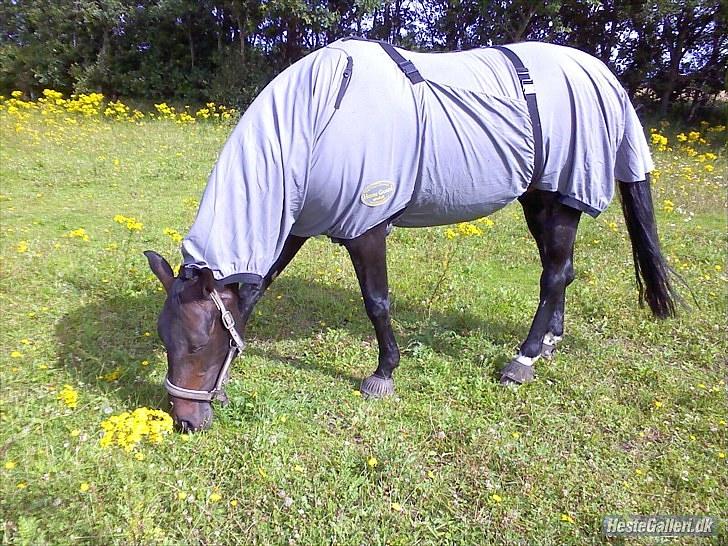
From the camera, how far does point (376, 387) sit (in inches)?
117

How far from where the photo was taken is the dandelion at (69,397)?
2.33 m

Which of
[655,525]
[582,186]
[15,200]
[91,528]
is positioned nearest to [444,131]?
[582,186]

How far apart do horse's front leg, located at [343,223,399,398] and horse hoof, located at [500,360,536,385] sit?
702mm

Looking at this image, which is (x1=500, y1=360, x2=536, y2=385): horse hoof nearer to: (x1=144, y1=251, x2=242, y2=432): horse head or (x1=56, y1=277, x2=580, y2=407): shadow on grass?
(x1=56, y1=277, x2=580, y2=407): shadow on grass

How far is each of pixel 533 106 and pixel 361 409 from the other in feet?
6.27

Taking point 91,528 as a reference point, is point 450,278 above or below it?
below

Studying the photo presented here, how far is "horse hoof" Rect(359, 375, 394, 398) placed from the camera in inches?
117

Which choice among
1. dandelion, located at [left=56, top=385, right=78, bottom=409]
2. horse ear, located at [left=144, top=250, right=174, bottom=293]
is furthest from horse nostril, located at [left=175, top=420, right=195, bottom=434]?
horse ear, located at [left=144, top=250, right=174, bottom=293]

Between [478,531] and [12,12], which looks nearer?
[478,531]

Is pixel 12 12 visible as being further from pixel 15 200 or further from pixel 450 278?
pixel 450 278

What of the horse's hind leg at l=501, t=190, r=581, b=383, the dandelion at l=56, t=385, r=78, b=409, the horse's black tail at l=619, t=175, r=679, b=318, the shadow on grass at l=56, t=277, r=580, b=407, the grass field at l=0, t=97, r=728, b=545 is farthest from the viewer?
the horse's black tail at l=619, t=175, r=679, b=318

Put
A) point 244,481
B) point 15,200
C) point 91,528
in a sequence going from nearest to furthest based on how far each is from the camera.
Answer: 1. point 91,528
2. point 244,481
3. point 15,200

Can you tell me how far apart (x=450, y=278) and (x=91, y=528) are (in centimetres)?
340

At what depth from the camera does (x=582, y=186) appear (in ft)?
9.60
